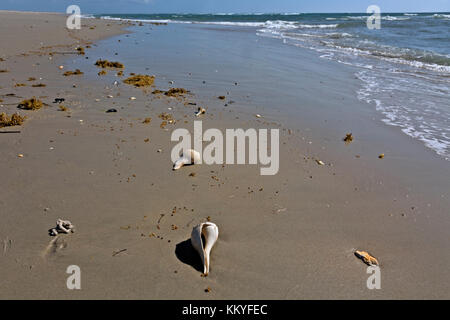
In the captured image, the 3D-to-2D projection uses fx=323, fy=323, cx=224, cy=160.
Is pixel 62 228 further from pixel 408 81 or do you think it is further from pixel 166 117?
pixel 408 81

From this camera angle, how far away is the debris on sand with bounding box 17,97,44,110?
20.1ft

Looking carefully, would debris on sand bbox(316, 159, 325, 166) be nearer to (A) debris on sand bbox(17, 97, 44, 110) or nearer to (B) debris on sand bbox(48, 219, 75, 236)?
(B) debris on sand bbox(48, 219, 75, 236)

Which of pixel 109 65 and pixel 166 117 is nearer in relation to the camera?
pixel 166 117

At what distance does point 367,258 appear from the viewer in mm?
2951

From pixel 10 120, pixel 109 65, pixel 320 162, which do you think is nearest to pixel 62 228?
pixel 10 120

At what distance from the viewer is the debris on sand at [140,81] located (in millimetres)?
8140

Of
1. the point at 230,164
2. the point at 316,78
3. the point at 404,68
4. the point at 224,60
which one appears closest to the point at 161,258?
the point at 230,164

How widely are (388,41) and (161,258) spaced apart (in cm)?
2149

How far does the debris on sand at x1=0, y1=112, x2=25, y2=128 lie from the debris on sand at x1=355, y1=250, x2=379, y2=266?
5.45m

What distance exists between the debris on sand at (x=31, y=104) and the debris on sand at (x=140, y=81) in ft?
7.96

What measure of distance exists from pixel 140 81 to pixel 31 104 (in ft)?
9.19

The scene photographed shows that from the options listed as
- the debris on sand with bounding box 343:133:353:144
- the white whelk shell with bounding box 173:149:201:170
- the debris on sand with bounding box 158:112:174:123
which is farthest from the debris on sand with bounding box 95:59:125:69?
the debris on sand with bounding box 343:133:353:144
